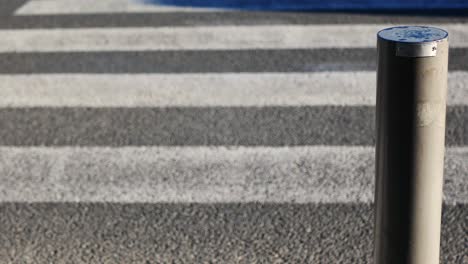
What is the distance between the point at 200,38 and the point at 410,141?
12.1ft

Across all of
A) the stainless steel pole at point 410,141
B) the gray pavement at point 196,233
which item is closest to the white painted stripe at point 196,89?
the gray pavement at point 196,233

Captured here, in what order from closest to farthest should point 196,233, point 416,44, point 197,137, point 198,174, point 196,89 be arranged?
point 416,44 < point 196,233 < point 198,174 < point 197,137 < point 196,89

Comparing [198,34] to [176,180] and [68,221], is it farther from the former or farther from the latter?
[68,221]

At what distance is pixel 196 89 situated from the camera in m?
5.09

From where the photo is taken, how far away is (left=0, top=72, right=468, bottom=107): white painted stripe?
489cm

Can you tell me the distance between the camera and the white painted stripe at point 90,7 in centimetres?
674

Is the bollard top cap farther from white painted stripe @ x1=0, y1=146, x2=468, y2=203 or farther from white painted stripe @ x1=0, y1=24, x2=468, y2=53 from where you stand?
white painted stripe @ x1=0, y1=24, x2=468, y2=53

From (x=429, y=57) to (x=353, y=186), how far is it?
1558mm

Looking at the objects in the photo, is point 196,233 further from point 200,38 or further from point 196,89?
point 200,38

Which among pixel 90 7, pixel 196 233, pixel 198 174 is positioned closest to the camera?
pixel 196 233

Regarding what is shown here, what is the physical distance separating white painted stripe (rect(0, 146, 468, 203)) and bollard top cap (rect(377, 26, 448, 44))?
1.34m

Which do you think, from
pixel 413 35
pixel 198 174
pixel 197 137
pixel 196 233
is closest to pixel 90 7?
pixel 197 137

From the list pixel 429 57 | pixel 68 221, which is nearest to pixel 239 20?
pixel 68 221

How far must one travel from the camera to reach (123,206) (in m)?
3.76
